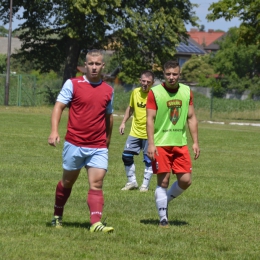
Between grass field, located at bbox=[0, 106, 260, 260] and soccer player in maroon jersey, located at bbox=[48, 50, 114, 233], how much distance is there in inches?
22.2

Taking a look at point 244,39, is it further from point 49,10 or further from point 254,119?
point 49,10

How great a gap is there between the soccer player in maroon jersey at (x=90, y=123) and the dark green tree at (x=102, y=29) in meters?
41.5

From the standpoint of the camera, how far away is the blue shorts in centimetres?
825

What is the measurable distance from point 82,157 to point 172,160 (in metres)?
1.16

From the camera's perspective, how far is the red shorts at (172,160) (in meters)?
8.73

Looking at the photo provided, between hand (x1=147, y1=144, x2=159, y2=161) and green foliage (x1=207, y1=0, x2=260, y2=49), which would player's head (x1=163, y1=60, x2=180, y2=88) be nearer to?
hand (x1=147, y1=144, x2=159, y2=161)

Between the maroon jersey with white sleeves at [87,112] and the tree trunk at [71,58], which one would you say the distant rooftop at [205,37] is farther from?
the maroon jersey with white sleeves at [87,112]

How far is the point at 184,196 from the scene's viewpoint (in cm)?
1241

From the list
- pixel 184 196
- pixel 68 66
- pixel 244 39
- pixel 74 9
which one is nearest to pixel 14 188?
pixel 184 196

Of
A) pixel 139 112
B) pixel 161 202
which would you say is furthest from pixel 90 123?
pixel 139 112

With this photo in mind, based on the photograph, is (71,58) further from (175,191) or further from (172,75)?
(172,75)

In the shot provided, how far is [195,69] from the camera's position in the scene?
101 meters

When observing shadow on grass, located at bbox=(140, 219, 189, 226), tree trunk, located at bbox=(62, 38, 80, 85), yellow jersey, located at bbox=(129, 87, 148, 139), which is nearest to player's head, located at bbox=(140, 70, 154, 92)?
yellow jersey, located at bbox=(129, 87, 148, 139)

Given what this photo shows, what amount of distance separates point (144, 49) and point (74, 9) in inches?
292
